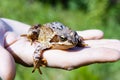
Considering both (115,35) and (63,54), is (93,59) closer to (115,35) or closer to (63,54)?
(63,54)

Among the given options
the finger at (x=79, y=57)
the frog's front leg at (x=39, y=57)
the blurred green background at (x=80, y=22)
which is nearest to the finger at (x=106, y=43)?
the finger at (x=79, y=57)

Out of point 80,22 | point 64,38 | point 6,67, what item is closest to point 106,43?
point 64,38

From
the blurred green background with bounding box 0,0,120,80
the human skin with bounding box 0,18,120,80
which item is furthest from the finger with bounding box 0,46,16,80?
the blurred green background with bounding box 0,0,120,80

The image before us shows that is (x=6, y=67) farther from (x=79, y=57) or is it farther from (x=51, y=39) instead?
(x=51, y=39)

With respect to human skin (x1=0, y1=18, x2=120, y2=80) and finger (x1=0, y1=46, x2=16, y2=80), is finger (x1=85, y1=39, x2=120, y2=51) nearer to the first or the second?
human skin (x1=0, y1=18, x2=120, y2=80)

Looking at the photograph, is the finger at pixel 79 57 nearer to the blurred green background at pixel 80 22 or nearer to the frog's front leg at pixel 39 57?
the frog's front leg at pixel 39 57
